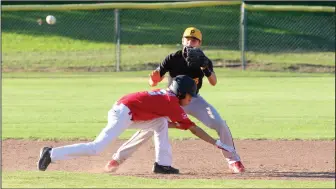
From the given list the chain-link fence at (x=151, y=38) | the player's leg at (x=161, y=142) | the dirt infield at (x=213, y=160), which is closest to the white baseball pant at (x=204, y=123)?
the dirt infield at (x=213, y=160)

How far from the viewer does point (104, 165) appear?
10.9 metres

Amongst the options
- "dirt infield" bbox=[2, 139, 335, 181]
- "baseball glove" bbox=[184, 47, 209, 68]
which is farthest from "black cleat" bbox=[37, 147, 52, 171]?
"baseball glove" bbox=[184, 47, 209, 68]

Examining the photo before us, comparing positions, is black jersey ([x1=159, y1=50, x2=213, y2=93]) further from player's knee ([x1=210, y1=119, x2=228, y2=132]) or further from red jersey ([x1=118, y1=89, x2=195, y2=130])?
red jersey ([x1=118, y1=89, x2=195, y2=130])

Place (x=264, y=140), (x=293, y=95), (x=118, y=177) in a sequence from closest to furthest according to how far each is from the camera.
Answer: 1. (x=118, y=177)
2. (x=264, y=140)
3. (x=293, y=95)

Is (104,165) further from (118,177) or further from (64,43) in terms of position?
(64,43)

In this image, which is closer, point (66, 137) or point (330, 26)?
point (66, 137)

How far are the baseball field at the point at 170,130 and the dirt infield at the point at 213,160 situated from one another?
0.01 m

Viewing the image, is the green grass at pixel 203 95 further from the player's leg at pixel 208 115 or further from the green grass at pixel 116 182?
Answer: the green grass at pixel 116 182

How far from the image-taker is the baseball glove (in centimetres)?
982

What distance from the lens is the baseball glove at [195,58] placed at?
9820 millimetres

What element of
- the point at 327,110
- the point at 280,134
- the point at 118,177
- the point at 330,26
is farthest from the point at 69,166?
the point at 330,26

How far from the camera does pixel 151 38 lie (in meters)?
36.0

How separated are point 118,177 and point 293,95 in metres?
11.6

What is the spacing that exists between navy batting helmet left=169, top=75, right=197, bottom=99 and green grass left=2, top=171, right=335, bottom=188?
0.94m
